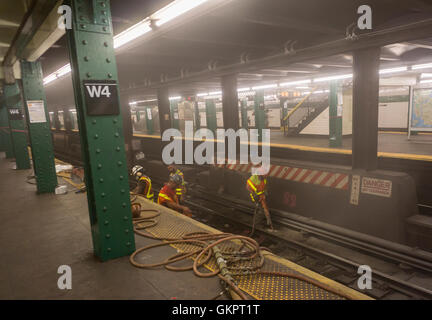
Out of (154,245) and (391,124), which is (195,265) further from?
(391,124)

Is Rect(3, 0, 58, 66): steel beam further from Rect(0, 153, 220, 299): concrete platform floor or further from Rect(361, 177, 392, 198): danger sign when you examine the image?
Rect(361, 177, 392, 198): danger sign

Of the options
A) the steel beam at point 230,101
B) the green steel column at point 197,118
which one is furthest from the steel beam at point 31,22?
the green steel column at point 197,118

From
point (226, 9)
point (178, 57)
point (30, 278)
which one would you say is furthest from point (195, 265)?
point (178, 57)

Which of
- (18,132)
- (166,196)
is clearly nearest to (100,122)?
(166,196)

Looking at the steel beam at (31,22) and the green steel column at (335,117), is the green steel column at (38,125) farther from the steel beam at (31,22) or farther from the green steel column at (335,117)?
the green steel column at (335,117)

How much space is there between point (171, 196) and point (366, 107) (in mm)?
4645

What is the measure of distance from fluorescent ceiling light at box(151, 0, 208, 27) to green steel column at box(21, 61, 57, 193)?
11.3ft

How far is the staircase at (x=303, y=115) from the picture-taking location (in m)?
14.7

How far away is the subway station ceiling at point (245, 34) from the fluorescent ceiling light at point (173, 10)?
3.4 inches

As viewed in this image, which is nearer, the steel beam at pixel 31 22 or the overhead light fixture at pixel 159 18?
the steel beam at pixel 31 22

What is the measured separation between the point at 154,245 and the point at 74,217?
80.3 inches

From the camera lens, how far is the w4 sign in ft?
9.36

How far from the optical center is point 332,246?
6.20 metres

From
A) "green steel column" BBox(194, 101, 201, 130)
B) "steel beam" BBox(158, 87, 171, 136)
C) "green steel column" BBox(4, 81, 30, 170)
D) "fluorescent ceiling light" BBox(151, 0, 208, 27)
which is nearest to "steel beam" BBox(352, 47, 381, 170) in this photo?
"fluorescent ceiling light" BBox(151, 0, 208, 27)
